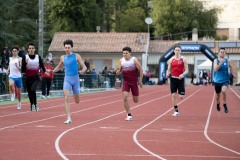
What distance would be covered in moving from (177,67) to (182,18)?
67.9 meters

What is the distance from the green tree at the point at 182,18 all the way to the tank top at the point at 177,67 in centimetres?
6682

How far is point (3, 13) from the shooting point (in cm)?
3556

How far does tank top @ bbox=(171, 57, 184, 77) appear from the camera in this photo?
18.8 metres

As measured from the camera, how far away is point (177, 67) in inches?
741

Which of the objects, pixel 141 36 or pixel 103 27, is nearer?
pixel 141 36

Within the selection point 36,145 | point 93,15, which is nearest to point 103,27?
point 93,15

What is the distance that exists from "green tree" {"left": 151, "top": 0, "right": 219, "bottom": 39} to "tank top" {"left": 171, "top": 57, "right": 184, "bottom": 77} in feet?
Answer: 219

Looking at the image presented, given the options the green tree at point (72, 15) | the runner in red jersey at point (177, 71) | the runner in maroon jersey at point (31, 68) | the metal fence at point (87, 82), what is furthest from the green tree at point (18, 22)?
the runner in red jersey at point (177, 71)

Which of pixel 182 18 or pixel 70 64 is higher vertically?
pixel 182 18

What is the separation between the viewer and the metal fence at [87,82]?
27.8m

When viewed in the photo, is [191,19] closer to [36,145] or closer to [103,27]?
[103,27]

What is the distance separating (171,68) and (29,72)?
4.22 m

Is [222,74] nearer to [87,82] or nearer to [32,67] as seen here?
[32,67]

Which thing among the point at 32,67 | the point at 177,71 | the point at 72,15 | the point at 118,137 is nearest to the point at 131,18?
the point at 72,15
